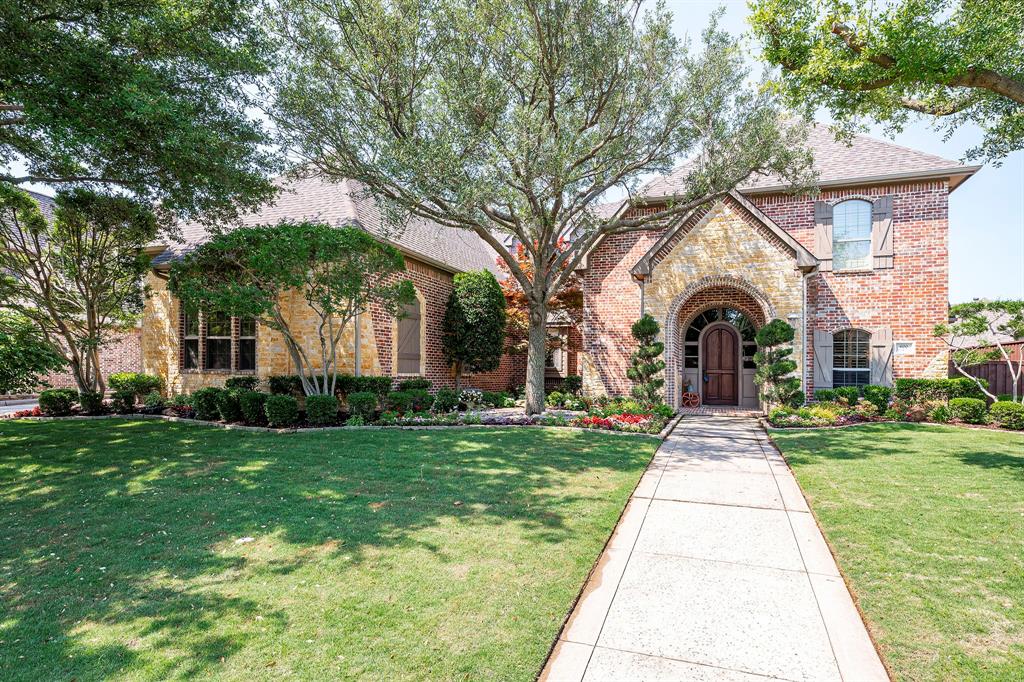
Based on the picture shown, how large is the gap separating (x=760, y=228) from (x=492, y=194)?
7307 mm

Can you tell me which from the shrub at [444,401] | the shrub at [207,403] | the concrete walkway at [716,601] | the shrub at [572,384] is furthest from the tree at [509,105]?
the concrete walkway at [716,601]

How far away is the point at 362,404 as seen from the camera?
1063 cm

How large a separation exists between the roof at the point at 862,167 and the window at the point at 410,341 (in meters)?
7.64

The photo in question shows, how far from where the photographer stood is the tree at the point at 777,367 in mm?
11547

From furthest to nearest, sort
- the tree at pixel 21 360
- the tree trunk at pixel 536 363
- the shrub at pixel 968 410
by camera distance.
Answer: the tree trunk at pixel 536 363, the shrub at pixel 968 410, the tree at pixel 21 360

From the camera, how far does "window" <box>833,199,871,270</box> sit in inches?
523

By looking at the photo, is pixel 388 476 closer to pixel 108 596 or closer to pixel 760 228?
pixel 108 596

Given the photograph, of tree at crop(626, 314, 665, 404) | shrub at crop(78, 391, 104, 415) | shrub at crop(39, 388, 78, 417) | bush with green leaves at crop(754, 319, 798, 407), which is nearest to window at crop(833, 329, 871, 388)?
bush with green leaves at crop(754, 319, 798, 407)

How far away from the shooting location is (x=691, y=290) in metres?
13.0

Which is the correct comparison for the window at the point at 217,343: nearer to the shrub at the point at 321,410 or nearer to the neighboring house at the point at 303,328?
the neighboring house at the point at 303,328

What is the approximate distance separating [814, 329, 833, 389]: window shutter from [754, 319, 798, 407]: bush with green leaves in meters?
1.13

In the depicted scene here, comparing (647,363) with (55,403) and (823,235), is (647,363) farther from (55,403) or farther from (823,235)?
(55,403)

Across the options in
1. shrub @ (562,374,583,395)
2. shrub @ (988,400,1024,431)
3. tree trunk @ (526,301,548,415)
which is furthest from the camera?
shrub @ (562,374,583,395)

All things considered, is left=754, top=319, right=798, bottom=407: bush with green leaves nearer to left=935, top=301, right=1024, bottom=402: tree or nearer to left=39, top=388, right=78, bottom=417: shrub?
left=935, top=301, right=1024, bottom=402: tree
